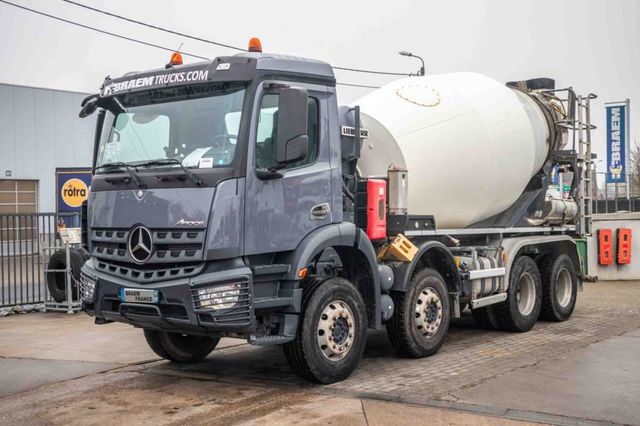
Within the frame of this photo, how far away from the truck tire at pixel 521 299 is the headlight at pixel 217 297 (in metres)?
5.36

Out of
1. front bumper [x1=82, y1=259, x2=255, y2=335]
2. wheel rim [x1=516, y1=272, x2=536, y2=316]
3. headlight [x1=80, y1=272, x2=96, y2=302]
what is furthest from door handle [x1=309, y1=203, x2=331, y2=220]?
wheel rim [x1=516, y1=272, x2=536, y2=316]

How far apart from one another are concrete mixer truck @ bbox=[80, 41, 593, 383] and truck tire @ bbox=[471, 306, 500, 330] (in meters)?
0.90

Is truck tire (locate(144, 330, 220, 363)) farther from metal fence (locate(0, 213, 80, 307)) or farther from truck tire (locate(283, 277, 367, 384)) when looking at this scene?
metal fence (locate(0, 213, 80, 307))

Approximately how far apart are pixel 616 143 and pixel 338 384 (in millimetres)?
29263

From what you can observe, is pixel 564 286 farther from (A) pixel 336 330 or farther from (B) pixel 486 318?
(A) pixel 336 330

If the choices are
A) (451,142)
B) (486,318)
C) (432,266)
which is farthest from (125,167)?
(486,318)

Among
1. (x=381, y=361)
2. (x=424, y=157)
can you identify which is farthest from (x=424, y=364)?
(x=424, y=157)

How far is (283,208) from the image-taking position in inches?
292

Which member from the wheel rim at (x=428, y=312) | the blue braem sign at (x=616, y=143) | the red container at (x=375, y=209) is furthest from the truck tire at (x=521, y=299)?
the blue braem sign at (x=616, y=143)

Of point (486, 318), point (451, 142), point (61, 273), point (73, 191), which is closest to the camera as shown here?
point (451, 142)

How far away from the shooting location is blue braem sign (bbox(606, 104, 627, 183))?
3316cm

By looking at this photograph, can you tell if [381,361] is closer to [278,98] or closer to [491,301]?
[491,301]

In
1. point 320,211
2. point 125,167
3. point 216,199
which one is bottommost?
point 320,211

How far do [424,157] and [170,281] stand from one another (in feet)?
12.7
